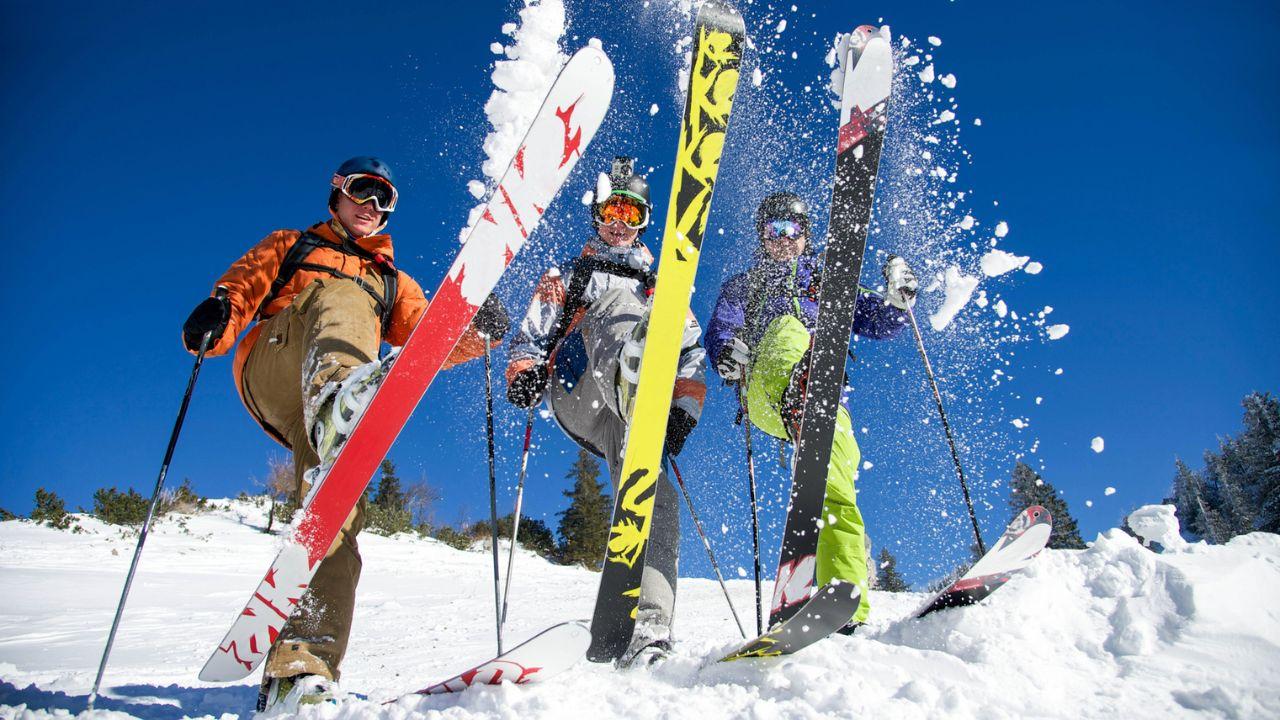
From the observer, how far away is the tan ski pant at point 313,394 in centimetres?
205

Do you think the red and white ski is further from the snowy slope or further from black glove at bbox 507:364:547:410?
black glove at bbox 507:364:547:410

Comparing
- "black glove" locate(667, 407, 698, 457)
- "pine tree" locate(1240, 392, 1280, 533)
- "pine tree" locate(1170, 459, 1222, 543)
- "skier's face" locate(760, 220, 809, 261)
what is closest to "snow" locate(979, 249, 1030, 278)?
"skier's face" locate(760, 220, 809, 261)

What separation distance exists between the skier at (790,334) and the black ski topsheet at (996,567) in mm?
492

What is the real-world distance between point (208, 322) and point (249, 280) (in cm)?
28

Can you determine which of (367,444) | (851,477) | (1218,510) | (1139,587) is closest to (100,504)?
(367,444)

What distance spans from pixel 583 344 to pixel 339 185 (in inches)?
60.7

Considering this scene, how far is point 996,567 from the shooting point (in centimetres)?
205

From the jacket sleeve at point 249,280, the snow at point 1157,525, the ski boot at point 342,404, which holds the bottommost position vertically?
the snow at point 1157,525

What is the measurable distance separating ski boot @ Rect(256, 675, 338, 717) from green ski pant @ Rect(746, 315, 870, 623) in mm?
1665

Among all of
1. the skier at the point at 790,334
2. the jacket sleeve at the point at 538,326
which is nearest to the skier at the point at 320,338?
the jacket sleeve at the point at 538,326

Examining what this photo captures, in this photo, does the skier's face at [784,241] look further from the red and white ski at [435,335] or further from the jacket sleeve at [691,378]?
the red and white ski at [435,335]

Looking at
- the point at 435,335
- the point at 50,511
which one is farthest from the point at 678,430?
the point at 50,511

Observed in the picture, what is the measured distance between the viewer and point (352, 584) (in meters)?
2.27

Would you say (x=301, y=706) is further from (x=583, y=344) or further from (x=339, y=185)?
(x=339, y=185)
